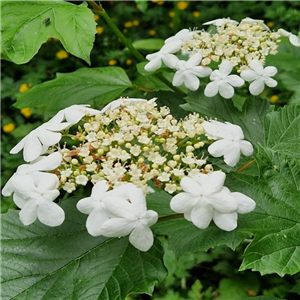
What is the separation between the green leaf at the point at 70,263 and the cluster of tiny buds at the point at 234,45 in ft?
1.87

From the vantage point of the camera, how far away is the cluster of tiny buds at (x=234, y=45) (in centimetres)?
136

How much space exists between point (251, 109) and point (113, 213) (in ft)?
2.07

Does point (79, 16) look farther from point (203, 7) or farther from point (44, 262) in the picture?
point (203, 7)

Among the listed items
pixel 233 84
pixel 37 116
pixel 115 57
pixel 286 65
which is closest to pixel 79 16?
pixel 233 84

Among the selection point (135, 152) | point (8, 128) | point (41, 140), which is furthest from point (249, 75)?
point (8, 128)

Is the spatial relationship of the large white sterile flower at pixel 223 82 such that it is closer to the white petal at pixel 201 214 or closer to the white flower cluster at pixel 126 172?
the white flower cluster at pixel 126 172

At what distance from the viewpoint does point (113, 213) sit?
0.91m

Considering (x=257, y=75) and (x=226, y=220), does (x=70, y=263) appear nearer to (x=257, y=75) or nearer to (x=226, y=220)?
(x=226, y=220)

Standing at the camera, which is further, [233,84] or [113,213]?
[233,84]

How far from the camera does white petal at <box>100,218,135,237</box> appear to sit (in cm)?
90

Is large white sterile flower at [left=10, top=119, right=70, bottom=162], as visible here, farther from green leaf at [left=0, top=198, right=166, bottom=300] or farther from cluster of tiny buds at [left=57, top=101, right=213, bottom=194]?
green leaf at [left=0, top=198, right=166, bottom=300]

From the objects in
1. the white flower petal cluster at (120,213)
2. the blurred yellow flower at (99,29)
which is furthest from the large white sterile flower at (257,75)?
the blurred yellow flower at (99,29)

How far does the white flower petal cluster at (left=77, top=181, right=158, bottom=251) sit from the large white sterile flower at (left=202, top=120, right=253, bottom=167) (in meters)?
0.22

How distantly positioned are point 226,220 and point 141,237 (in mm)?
172
